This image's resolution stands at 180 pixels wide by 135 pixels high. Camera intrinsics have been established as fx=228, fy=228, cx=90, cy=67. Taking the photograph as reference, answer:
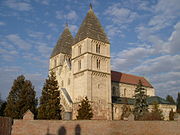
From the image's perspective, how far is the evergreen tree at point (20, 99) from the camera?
3661 centimetres

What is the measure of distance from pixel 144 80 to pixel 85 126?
149 ft

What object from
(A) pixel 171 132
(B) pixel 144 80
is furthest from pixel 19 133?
(B) pixel 144 80

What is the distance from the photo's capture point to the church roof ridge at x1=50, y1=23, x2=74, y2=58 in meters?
54.3

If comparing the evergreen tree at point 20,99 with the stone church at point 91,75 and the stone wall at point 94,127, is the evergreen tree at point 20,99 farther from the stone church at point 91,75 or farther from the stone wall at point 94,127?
the stone wall at point 94,127

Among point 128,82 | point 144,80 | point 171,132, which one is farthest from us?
point 144,80

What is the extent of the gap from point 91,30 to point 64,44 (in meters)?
12.5

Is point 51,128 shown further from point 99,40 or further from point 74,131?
point 99,40

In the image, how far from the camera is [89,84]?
40.2 m

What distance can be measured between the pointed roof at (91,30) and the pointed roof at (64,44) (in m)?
8.66

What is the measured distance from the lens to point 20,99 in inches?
1501

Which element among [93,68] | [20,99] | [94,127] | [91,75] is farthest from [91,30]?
[94,127]

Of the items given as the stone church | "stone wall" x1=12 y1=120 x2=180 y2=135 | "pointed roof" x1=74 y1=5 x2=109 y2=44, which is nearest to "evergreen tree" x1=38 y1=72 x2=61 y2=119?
the stone church

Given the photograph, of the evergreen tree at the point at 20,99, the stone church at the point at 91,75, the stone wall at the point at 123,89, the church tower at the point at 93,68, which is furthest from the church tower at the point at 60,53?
the stone wall at the point at 123,89

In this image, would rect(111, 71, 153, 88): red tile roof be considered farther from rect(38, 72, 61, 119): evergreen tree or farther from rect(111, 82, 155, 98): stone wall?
rect(38, 72, 61, 119): evergreen tree
